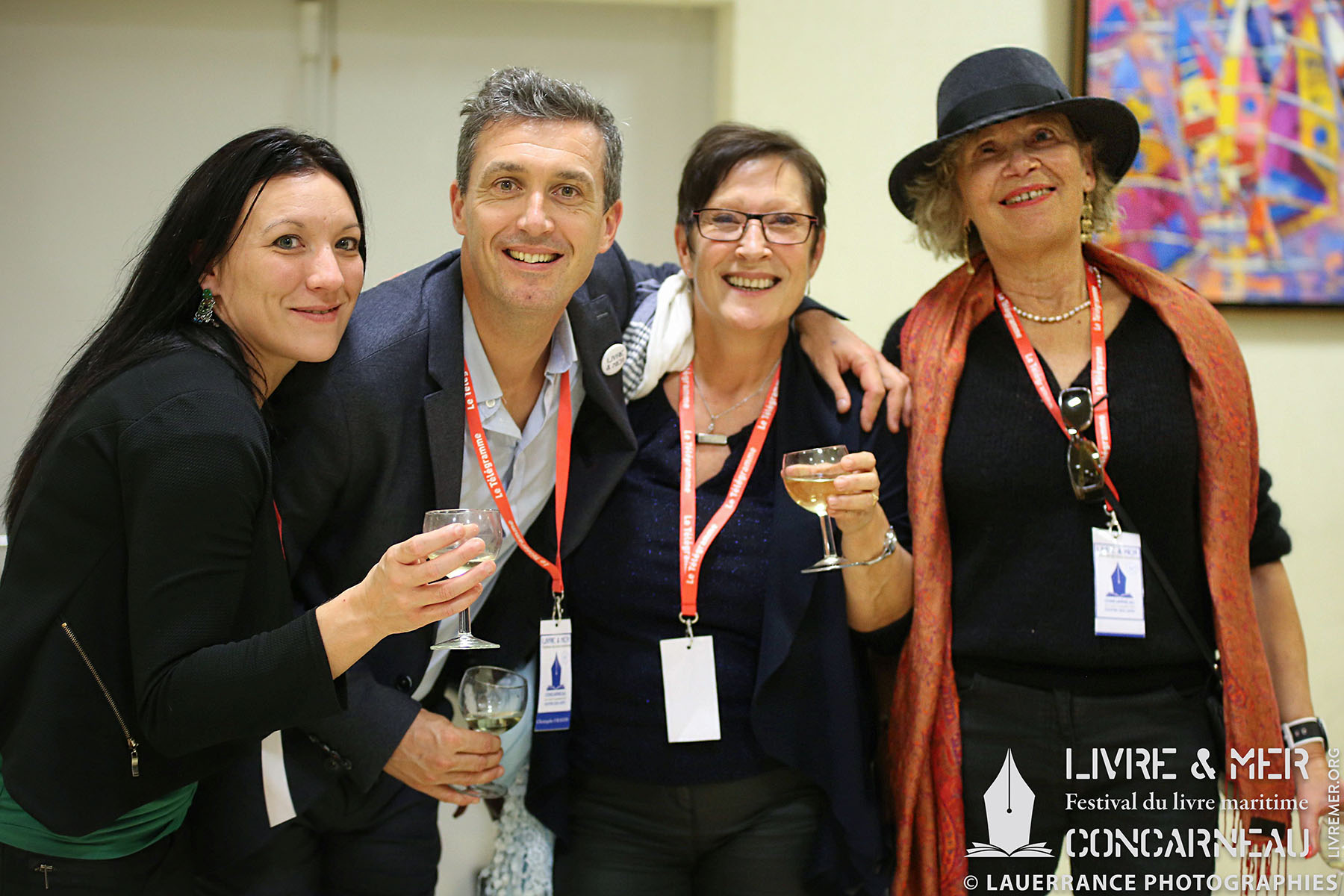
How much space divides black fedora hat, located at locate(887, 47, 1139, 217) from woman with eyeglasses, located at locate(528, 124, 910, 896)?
11.9 inches

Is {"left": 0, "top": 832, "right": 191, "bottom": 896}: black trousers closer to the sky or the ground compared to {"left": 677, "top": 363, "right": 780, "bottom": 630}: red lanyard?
closer to the ground

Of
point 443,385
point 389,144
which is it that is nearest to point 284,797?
point 443,385

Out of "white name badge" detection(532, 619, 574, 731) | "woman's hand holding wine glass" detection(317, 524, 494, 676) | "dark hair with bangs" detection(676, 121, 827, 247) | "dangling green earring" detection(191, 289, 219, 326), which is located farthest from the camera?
"dark hair with bangs" detection(676, 121, 827, 247)

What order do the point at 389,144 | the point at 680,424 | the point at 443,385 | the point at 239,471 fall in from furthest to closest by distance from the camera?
1. the point at 389,144
2. the point at 680,424
3. the point at 443,385
4. the point at 239,471

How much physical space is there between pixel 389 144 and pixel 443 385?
1.84 m

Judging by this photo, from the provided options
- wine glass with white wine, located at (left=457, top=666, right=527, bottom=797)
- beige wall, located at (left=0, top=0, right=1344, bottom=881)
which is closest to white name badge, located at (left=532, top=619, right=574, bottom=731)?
wine glass with white wine, located at (left=457, top=666, right=527, bottom=797)

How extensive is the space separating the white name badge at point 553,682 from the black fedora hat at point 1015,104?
50.0 inches

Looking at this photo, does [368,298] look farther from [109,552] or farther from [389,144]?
[389,144]

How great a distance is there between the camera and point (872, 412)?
210 centimetres

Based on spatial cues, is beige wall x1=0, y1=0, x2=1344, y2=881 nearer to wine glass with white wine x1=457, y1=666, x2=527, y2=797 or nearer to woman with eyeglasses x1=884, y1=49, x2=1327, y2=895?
woman with eyeglasses x1=884, y1=49, x2=1327, y2=895

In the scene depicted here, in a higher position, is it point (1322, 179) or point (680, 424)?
point (1322, 179)

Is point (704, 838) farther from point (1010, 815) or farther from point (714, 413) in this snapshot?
point (714, 413)

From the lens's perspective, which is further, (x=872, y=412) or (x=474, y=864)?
(x=474, y=864)

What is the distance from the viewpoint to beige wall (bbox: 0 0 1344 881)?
328cm
